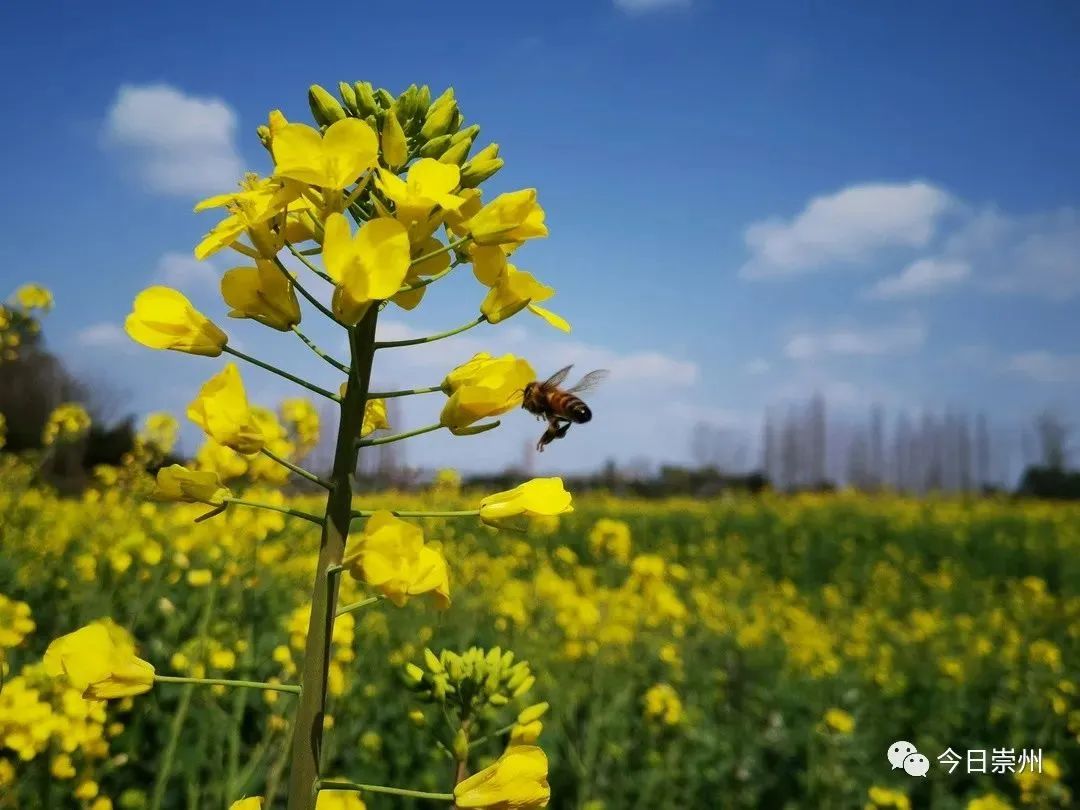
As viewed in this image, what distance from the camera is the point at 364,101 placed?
1479 millimetres

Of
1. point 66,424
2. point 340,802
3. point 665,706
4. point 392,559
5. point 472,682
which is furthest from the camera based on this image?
point 66,424

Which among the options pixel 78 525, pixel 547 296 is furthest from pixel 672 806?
pixel 78 525

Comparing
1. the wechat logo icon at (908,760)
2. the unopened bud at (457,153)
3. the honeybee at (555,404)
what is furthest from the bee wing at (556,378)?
the wechat logo icon at (908,760)

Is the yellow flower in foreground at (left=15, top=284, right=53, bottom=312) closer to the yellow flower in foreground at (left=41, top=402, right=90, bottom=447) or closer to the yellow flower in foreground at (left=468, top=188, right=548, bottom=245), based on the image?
the yellow flower in foreground at (left=41, top=402, right=90, bottom=447)

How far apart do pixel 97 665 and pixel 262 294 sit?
571mm

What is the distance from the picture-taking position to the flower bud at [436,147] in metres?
1.44

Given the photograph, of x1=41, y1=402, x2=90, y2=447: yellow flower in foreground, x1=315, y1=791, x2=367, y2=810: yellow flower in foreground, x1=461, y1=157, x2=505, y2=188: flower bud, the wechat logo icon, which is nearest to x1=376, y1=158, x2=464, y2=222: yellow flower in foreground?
x1=461, y1=157, x2=505, y2=188: flower bud

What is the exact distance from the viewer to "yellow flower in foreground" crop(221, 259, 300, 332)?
1.29m

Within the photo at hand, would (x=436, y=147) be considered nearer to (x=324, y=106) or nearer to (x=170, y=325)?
(x=324, y=106)

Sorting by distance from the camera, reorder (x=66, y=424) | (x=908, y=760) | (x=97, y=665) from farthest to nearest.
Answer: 1. (x=66, y=424)
2. (x=908, y=760)
3. (x=97, y=665)

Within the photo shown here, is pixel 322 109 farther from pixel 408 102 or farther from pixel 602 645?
pixel 602 645

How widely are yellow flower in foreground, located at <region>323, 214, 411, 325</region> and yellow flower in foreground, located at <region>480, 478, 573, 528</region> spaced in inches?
13.7

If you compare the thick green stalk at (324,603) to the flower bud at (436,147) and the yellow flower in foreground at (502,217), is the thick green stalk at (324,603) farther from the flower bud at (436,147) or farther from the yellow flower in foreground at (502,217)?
the flower bud at (436,147)

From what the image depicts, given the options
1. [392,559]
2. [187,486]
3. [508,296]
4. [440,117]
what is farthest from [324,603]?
[440,117]
